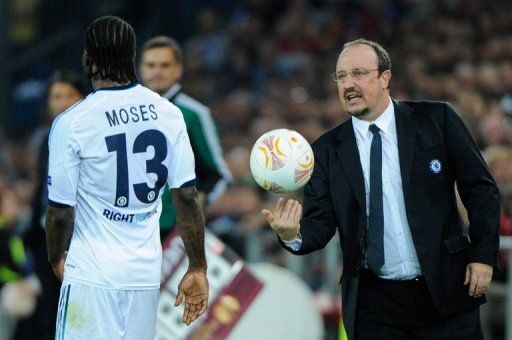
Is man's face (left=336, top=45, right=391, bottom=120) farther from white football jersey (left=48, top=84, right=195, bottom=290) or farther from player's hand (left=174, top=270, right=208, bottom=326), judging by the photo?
player's hand (left=174, top=270, right=208, bottom=326)

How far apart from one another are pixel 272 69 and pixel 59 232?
9.51 metres

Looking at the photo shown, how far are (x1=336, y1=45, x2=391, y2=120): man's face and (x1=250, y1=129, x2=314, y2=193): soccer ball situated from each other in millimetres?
313

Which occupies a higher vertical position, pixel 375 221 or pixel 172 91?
pixel 172 91

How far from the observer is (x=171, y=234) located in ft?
25.5

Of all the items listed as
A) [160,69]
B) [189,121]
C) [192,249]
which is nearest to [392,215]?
[192,249]

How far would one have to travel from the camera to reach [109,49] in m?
5.43

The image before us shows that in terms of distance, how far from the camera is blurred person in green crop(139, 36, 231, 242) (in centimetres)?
761

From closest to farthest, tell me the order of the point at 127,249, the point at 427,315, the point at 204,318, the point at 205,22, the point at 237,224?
the point at 127,249, the point at 427,315, the point at 204,318, the point at 237,224, the point at 205,22

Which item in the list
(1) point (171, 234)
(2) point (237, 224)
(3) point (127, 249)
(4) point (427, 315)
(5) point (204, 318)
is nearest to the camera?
(3) point (127, 249)

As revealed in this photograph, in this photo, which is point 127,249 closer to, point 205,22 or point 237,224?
point 237,224

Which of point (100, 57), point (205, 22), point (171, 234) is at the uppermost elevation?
point (205, 22)

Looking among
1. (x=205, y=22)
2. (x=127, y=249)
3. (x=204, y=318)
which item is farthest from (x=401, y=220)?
(x=205, y=22)

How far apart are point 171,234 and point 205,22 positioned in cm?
857

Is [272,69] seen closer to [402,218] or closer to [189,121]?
[189,121]
